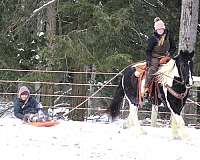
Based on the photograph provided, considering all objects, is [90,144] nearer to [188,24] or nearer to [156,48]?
[156,48]

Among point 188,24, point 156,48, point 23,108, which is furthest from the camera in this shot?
point 188,24

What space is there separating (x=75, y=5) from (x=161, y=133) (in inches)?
240

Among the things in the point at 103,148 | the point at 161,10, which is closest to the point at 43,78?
the point at 161,10

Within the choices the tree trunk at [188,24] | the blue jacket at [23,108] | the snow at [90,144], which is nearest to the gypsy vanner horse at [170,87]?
the snow at [90,144]

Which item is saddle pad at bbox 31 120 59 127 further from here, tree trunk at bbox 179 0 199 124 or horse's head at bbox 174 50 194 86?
tree trunk at bbox 179 0 199 124

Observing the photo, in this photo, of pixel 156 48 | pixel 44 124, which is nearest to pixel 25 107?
pixel 44 124

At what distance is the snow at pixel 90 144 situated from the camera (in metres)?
7.39

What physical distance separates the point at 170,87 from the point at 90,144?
1.89 m

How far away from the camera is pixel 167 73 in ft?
29.8

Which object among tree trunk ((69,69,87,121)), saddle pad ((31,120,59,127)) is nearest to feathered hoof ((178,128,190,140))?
saddle pad ((31,120,59,127))

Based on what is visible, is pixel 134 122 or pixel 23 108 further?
pixel 23 108

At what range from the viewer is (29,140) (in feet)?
27.8

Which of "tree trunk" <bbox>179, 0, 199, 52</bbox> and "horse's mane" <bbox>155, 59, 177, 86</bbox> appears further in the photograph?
"tree trunk" <bbox>179, 0, 199, 52</bbox>

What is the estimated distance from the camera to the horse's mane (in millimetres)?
9023
